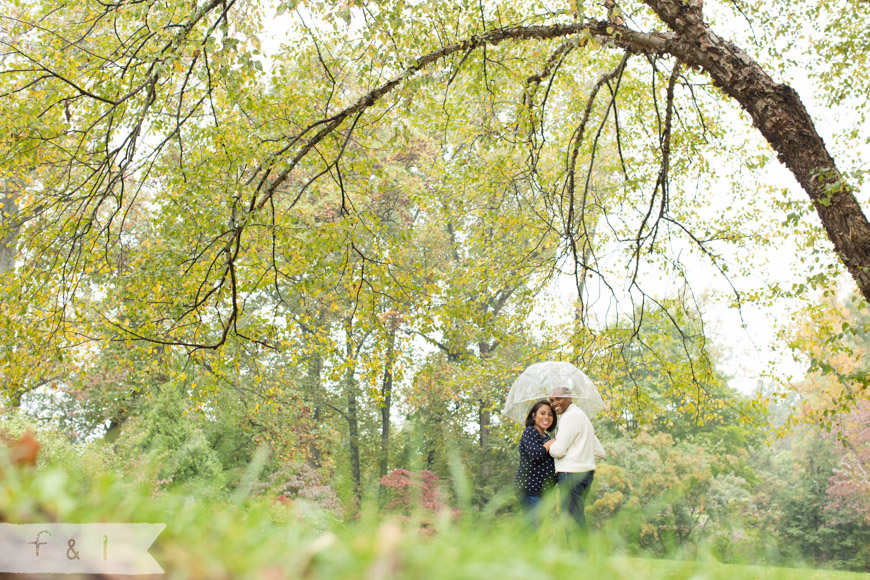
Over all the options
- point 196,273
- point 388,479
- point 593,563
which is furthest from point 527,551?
point 388,479

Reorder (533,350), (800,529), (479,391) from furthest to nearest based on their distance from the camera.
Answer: (800,529) → (479,391) → (533,350)

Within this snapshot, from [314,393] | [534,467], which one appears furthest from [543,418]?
[314,393]

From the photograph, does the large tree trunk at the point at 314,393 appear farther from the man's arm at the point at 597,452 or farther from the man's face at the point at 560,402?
the man's arm at the point at 597,452

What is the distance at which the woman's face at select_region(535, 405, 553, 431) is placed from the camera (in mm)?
5129

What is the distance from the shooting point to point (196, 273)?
643cm

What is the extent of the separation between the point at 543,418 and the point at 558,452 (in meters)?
0.56

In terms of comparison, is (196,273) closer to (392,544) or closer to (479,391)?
(392,544)

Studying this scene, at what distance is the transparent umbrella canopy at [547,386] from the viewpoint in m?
5.55

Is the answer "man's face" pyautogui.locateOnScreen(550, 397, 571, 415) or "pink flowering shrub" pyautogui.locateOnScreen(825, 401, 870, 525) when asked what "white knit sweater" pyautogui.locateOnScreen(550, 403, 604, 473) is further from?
"pink flowering shrub" pyautogui.locateOnScreen(825, 401, 870, 525)

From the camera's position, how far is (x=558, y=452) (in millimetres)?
4582

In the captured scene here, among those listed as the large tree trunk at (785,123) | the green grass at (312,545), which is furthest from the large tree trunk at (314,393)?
the green grass at (312,545)

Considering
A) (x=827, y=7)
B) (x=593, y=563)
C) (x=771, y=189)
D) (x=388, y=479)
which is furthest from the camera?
(x=388, y=479)

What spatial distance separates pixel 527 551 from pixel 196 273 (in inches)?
244

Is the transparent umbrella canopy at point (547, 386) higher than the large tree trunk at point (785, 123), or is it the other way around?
the large tree trunk at point (785, 123)
